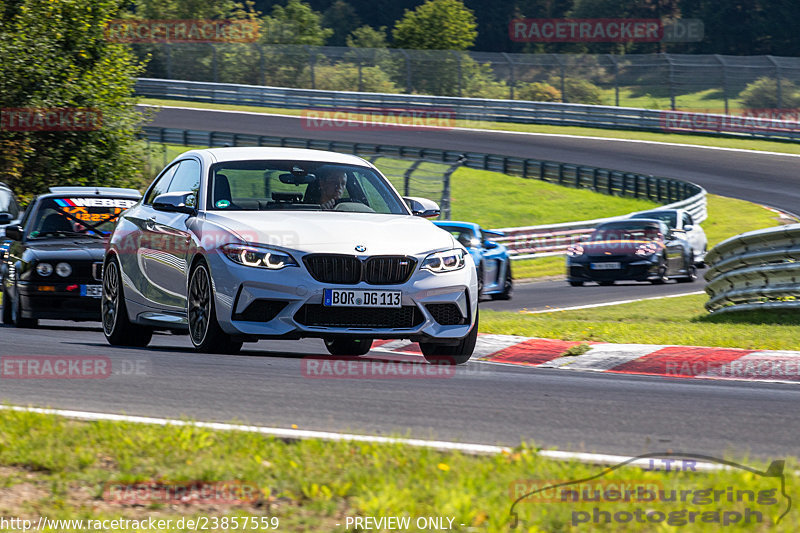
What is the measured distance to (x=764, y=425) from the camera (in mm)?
6141

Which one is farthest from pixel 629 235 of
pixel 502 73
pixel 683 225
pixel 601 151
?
pixel 502 73

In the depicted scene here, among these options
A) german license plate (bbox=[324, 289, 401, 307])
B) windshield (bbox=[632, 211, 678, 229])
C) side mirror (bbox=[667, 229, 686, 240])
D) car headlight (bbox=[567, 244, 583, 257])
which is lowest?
car headlight (bbox=[567, 244, 583, 257])

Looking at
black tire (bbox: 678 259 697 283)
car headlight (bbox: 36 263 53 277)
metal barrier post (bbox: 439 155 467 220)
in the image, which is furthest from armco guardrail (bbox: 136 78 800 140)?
car headlight (bbox: 36 263 53 277)

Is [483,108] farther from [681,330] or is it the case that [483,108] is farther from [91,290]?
[681,330]

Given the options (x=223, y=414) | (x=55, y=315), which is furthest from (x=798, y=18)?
(x=223, y=414)

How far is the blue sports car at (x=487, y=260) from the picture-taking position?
19891mm

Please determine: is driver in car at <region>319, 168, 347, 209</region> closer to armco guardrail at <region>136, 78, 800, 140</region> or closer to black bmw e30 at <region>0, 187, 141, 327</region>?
black bmw e30 at <region>0, 187, 141, 327</region>

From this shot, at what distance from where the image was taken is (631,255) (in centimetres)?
2256

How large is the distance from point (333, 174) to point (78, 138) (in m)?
20.7

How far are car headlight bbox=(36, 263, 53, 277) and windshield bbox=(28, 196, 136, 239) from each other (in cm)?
98

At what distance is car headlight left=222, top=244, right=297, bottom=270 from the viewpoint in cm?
806

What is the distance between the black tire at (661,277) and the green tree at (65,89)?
45.4ft

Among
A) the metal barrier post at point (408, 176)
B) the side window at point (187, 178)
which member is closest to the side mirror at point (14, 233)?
the side window at point (187, 178)

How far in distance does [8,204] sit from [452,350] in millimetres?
10944
